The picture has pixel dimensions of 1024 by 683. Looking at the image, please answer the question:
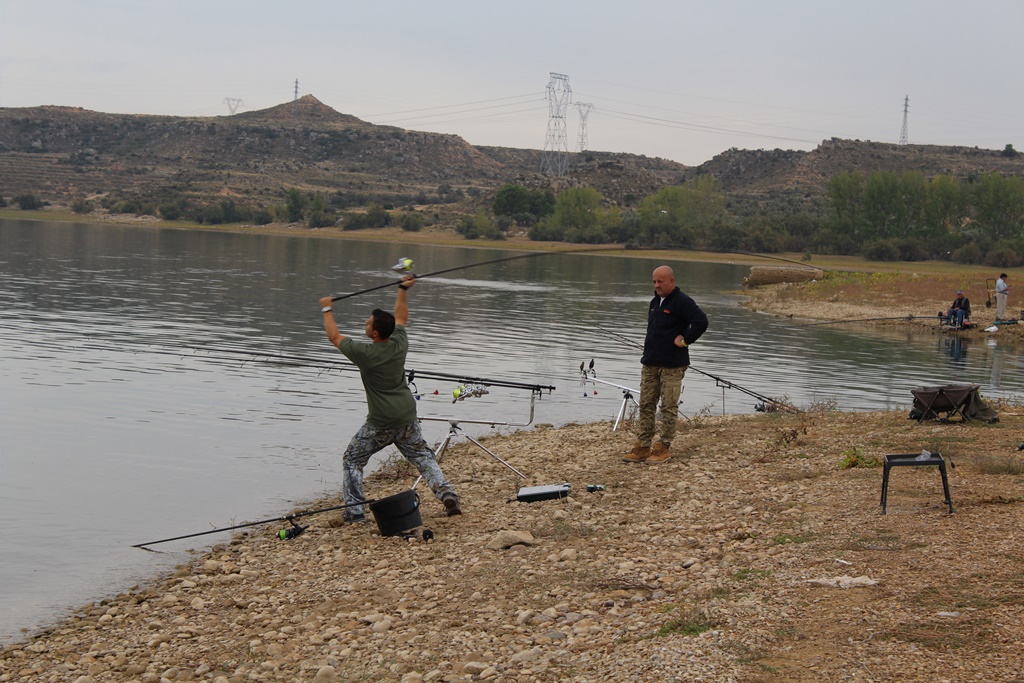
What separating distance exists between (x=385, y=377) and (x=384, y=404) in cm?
25

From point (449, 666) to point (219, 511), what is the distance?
614 cm

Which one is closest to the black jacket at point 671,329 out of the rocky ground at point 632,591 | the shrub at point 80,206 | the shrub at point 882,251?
the rocky ground at point 632,591

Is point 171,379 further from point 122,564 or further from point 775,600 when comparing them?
point 775,600

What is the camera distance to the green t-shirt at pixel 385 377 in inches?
376

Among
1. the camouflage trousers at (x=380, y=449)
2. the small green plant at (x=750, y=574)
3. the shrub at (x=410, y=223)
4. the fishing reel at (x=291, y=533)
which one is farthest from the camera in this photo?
the shrub at (x=410, y=223)

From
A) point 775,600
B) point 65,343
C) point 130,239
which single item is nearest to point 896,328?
point 65,343

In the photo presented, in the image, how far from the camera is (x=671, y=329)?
1127cm

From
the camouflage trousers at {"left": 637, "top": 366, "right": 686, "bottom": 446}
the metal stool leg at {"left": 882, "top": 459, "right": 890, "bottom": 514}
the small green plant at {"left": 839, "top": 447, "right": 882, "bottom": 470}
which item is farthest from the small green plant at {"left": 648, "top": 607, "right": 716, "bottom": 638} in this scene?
the camouflage trousers at {"left": 637, "top": 366, "right": 686, "bottom": 446}

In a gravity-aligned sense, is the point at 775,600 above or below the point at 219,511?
above

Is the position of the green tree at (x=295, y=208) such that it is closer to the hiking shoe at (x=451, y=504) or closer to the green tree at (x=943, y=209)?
the green tree at (x=943, y=209)

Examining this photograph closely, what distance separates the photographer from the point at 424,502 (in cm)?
1111

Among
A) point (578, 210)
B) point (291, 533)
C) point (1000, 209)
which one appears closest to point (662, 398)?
point (291, 533)

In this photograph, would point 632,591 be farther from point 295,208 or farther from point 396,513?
point 295,208

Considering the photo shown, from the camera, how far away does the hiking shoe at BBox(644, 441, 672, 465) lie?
38.5 ft
